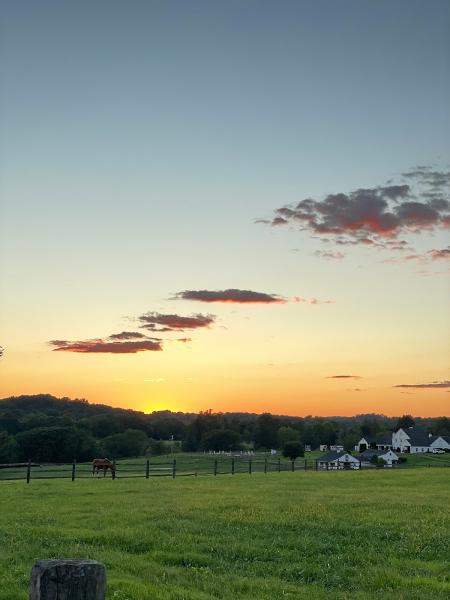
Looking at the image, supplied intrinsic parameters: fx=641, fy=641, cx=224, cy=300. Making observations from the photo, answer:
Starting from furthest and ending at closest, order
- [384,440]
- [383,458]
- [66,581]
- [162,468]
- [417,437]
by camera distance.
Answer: [384,440] < [417,437] < [383,458] < [162,468] < [66,581]

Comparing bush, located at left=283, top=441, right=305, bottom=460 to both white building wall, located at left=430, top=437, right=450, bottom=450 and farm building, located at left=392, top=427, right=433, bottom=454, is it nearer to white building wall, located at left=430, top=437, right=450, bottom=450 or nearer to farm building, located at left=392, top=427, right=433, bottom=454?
farm building, located at left=392, top=427, right=433, bottom=454

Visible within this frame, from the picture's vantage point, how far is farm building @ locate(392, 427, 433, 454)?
184 meters

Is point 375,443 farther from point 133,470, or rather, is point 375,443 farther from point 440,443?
point 133,470

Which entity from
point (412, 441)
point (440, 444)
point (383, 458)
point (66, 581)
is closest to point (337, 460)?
point (383, 458)

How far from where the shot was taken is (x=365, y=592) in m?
12.6

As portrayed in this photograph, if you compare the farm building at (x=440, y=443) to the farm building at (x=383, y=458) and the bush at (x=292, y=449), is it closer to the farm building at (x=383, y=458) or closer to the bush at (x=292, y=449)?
the farm building at (x=383, y=458)

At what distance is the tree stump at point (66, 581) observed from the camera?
5055 millimetres

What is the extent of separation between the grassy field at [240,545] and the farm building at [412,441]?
164901 millimetres

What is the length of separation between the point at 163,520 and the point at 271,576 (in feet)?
26.3

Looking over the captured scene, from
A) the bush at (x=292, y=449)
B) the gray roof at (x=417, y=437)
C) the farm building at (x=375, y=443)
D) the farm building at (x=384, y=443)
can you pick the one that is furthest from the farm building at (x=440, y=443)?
the bush at (x=292, y=449)

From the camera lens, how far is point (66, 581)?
5.05m

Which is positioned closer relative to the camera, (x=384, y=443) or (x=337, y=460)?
(x=337, y=460)

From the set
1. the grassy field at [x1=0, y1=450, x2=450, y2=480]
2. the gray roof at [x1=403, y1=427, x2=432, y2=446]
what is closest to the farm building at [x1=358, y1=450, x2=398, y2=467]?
the grassy field at [x1=0, y1=450, x2=450, y2=480]

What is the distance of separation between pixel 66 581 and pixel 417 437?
638 ft
